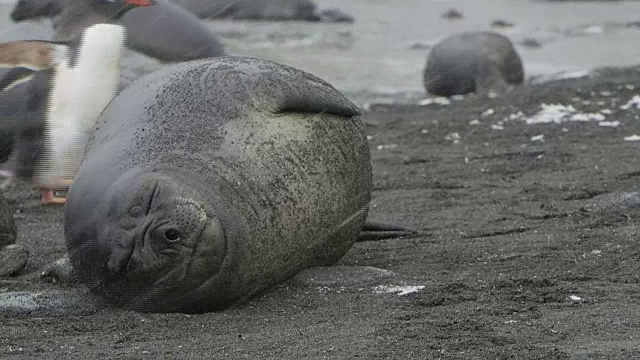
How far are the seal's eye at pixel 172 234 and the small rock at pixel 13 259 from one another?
123 cm

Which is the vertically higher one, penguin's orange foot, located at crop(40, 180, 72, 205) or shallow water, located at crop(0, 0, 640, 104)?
penguin's orange foot, located at crop(40, 180, 72, 205)

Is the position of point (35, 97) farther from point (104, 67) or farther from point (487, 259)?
point (487, 259)

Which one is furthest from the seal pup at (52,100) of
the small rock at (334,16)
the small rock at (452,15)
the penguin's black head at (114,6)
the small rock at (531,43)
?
the small rock at (452,15)

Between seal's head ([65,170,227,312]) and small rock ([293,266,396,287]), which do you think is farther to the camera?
small rock ([293,266,396,287])

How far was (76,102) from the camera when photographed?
6.45m

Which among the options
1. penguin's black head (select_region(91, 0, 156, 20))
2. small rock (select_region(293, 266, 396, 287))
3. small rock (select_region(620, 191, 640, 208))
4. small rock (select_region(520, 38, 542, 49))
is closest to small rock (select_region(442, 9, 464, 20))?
small rock (select_region(520, 38, 542, 49))

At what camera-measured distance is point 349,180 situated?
451 centimetres

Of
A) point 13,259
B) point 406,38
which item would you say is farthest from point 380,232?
point 406,38

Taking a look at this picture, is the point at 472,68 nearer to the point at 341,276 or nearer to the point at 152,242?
the point at 341,276

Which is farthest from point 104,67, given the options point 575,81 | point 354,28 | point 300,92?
point 354,28

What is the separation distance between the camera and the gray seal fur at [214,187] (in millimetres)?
3730

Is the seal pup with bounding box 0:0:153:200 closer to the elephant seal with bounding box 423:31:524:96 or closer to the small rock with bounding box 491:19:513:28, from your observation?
the elephant seal with bounding box 423:31:524:96

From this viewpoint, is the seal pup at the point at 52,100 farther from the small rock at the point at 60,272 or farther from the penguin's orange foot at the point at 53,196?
the small rock at the point at 60,272

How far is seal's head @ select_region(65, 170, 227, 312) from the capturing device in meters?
3.68
